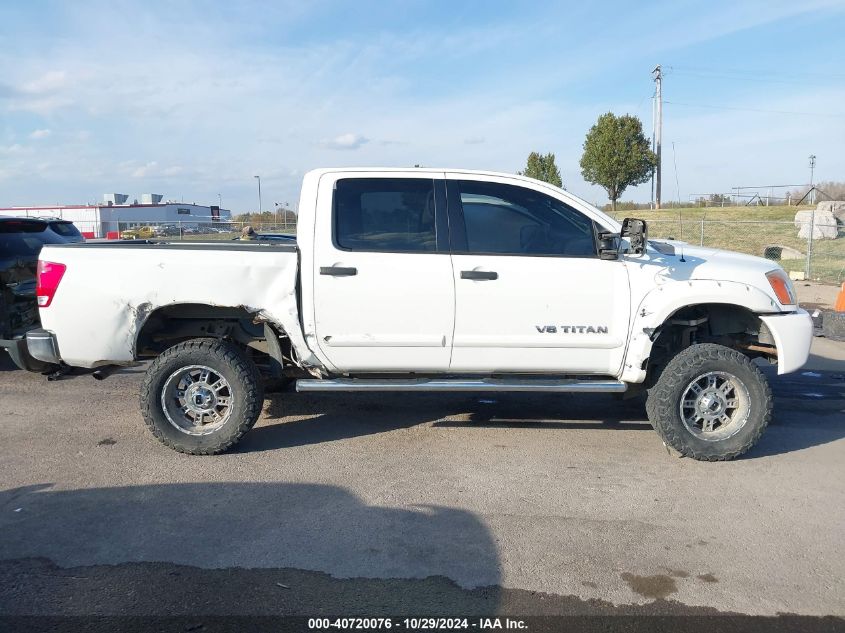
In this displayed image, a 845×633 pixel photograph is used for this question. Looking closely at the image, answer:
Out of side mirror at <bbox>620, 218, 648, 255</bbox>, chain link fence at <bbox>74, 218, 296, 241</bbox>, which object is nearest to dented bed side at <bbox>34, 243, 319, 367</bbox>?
side mirror at <bbox>620, 218, 648, 255</bbox>

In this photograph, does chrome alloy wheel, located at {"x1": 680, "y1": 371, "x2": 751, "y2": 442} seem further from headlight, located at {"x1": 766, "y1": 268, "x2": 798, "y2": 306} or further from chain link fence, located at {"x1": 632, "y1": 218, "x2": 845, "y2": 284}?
chain link fence, located at {"x1": 632, "y1": 218, "x2": 845, "y2": 284}

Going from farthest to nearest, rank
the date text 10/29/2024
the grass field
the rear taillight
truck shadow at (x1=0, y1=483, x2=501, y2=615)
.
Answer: the grass field < the rear taillight < truck shadow at (x1=0, y1=483, x2=501, y2=615) < the date text 10/29/2024

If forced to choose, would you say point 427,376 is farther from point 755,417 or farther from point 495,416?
point 755,417

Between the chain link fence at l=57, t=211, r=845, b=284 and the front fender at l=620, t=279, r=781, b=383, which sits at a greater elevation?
the chain link fence at l=57, t=211, r=845, b=284

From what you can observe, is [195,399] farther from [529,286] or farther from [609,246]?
[609,246]

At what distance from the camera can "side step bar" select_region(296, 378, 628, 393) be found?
5.16 metres

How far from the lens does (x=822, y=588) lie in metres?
3.45

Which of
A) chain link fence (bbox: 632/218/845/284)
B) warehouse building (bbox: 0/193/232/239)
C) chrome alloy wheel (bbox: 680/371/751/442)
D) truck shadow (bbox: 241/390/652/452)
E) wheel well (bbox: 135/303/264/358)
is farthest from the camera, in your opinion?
warehouse building (bbox: 0/193/232/239)

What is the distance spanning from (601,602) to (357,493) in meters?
1.81

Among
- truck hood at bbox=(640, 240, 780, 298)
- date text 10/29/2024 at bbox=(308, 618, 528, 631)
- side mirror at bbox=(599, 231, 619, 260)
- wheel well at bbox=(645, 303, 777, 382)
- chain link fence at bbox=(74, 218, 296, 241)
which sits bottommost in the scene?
date text 10/29/2024 at bbox=(308, 618, 528, 631)

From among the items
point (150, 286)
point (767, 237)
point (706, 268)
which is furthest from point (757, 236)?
point (150, 286)

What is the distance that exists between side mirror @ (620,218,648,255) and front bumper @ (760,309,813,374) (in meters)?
1.15

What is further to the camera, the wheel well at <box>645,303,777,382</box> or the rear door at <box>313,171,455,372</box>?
the wheel well at <box>645,303,777,382</box>

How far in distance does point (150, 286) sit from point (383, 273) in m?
1.72
